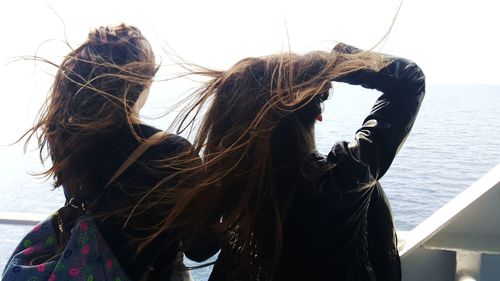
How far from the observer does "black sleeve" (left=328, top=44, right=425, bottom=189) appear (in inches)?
29.2

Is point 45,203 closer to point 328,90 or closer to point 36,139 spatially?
point 36,139

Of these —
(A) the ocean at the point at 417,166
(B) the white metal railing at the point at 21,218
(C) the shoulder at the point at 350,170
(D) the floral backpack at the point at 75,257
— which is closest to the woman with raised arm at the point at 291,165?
(C) the shoulder at the point at 350,170

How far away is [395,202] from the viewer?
186 cm

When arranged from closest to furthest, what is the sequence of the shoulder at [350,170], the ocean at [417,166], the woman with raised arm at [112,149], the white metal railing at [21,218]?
the shoulder at [350,170] < the woman with raised arm at [112,149] < the white metal railing at [21,218] < the ocean at [417,166]

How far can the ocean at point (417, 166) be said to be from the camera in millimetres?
1741

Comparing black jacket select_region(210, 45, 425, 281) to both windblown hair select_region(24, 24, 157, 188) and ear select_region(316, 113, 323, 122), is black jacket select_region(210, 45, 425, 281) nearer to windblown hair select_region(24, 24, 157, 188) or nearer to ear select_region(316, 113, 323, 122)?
ear select_region(316, 113, 323, 122)

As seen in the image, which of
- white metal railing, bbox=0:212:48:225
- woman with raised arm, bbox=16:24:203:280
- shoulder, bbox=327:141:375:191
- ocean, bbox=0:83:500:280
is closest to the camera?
shoulder, bbox=327:141:375:191

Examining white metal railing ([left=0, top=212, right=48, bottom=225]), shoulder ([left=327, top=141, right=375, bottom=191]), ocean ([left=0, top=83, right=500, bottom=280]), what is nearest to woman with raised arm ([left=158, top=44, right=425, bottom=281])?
shoulder ([left=327, top=141, right=375, bottom=191])

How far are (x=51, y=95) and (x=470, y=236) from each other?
3.79ft

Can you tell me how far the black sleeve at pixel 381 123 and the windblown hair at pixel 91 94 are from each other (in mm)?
425

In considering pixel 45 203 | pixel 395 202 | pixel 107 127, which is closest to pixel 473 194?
pixel 395 202

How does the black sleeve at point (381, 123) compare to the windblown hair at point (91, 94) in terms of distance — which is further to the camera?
the windblown hair at point (91, 94)

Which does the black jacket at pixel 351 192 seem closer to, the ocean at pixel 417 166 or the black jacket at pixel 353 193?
the black jacket at pixel 353 193

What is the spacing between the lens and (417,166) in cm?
249
